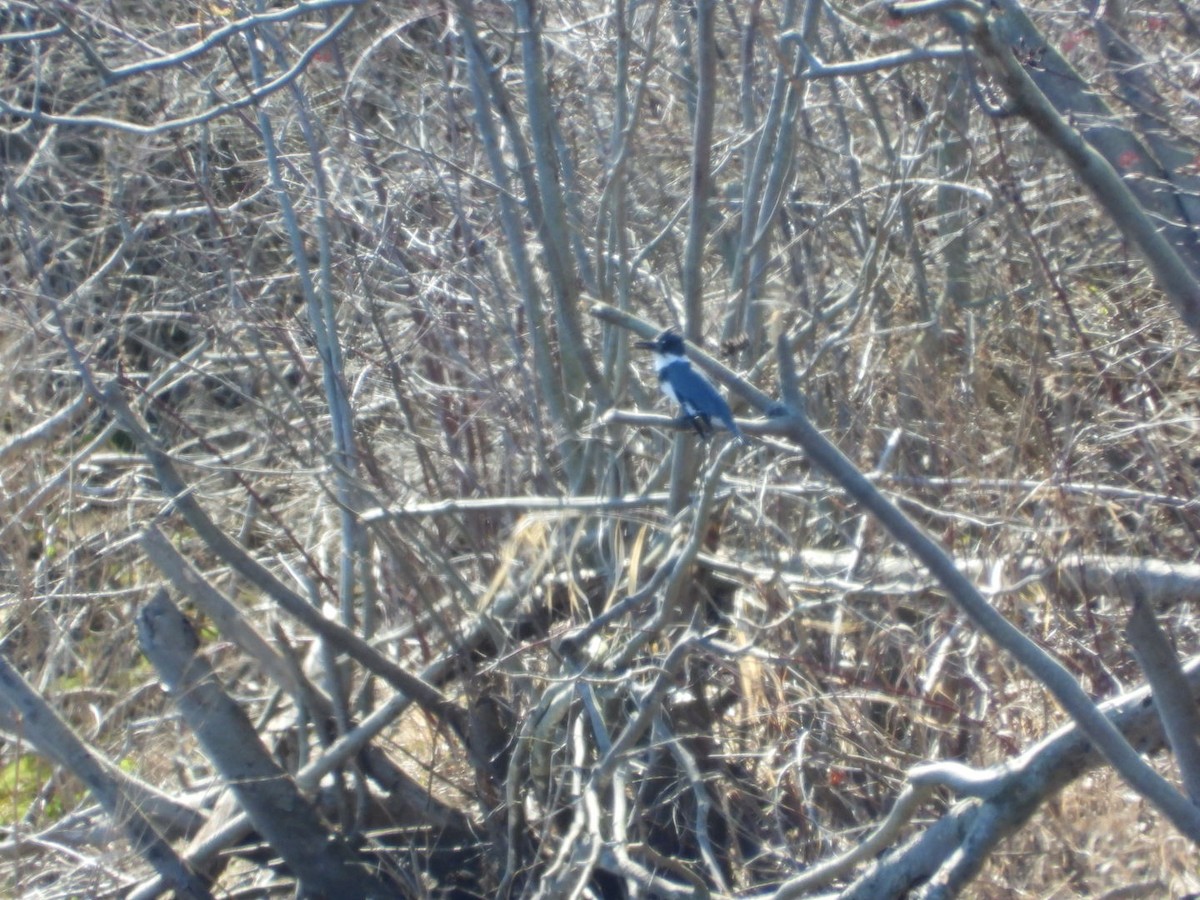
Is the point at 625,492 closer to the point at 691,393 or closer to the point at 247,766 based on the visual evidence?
the point at 691,393

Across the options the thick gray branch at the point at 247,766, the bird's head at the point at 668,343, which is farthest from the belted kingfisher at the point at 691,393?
the thick gray branch at the point at 247,766

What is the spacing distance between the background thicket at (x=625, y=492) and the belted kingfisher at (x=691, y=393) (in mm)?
117

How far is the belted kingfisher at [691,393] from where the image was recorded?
3.44 m

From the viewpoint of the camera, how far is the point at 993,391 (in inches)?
200

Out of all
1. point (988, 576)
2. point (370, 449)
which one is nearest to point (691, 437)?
point (988, 576)

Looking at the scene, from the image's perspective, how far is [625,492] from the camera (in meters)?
4.57

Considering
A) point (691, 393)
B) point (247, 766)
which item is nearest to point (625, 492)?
point (691, 393)

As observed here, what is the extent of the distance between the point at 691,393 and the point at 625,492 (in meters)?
1.02

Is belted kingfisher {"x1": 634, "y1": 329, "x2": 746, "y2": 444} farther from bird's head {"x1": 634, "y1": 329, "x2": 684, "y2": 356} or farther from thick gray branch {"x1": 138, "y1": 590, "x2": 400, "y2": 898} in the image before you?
thick gray branch {"x1": 138, "y1": 590, "x2": 400, "y2": 898}

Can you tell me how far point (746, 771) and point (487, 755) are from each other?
2.81 feet

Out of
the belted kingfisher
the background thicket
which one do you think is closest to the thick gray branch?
the background thicket

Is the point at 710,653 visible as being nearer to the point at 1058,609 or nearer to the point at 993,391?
the point at 1058,609

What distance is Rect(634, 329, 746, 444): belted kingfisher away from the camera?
3443 millimetres

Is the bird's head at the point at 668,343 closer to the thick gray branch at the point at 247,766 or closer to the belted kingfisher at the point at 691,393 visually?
the belted kingfisher at the point at 691,393
